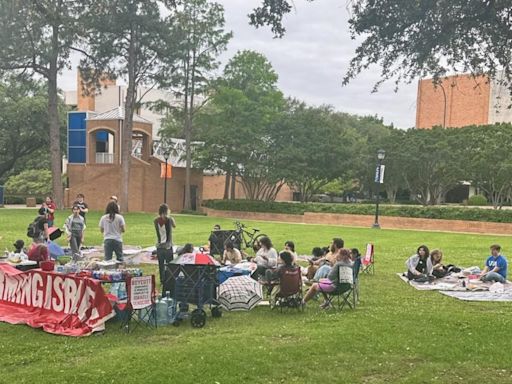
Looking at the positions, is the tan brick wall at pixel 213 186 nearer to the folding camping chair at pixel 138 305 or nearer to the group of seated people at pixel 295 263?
the group of seated people at pixel 295 263

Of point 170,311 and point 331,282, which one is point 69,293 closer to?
point 170,311

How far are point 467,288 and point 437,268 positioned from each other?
168 centimetres

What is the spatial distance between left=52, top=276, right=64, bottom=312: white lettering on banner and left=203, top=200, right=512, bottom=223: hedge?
1057 inches

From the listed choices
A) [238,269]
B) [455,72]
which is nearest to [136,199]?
[238,269]

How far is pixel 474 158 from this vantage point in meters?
37.6

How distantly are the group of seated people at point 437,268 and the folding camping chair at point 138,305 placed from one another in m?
7.45

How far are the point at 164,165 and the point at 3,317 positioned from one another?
106 ft

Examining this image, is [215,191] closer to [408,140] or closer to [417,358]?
[408,140]

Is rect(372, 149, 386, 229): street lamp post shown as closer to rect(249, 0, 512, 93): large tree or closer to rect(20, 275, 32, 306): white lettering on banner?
rect(249, 0, 512, 93): large tree

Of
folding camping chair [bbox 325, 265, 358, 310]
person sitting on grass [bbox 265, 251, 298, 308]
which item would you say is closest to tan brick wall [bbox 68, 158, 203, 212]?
person sitting on grass [bbox 265, 251, 298, 308]

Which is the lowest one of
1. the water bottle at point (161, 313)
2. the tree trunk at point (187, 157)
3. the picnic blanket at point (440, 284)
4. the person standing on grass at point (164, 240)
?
the picnic blanket at point (440, 284)

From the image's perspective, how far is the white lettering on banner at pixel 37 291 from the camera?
8.55 metres

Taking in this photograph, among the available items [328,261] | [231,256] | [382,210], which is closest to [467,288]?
[328,261]

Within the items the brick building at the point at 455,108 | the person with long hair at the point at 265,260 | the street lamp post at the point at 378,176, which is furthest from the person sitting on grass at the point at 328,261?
the brick building at the point at 455,108
